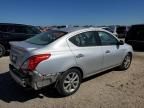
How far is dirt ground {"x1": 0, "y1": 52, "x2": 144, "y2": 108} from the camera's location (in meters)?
4.31

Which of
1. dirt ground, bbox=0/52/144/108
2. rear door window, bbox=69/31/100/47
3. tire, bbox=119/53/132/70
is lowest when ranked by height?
dirt ground, bbox=0/52/144/108

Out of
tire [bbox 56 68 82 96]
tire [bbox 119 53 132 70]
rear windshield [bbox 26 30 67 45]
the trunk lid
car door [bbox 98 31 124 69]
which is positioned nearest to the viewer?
the trunk lid

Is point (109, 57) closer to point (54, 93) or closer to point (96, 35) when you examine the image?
point (96, 35)

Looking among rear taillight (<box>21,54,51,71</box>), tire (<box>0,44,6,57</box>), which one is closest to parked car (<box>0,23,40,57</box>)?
tire (<box>0,44,6,57</box>)

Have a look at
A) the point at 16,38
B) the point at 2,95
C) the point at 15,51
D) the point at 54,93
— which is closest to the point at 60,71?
the point at 54,93

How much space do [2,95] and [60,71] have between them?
64.6 inches

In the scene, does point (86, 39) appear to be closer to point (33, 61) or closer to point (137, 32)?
point (33, 61)

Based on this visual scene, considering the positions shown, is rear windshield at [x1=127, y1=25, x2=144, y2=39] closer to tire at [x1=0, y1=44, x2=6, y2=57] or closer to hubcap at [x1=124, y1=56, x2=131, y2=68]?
hubcap at [x1=124, y1=56, x2=131, y2=68]

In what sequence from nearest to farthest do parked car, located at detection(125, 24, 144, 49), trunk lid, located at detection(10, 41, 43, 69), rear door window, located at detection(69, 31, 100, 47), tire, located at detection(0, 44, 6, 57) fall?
trunk lid, located at detection(10, 41, 43, 69) → rear door window, located at detection(69, 31, 100, 47) → tire, located at detection(0, 44, 6, 57) → parked car, located at detection(125, 24, 144, 49)

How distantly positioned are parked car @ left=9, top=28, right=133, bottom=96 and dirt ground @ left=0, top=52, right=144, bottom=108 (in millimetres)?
338

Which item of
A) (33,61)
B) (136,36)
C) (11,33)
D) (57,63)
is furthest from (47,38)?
(136,36)

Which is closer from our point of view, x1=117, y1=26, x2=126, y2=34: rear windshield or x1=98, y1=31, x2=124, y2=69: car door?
x1=98, y1=31, x2=124, y2=69: car door

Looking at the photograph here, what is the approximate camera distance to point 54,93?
490 cm

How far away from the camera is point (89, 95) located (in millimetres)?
4789
